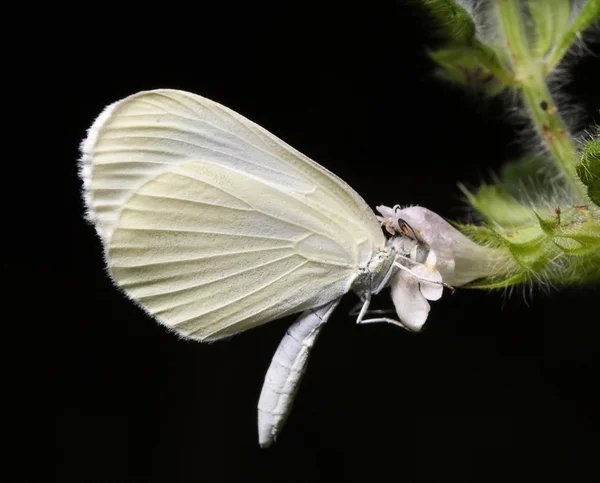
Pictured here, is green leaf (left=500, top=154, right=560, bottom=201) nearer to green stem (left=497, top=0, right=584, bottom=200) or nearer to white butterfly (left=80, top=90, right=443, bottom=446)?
green stem (left=497, top=0, right=584, bottom=200)

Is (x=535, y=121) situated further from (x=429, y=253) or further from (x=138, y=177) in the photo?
(x=138, y=177)

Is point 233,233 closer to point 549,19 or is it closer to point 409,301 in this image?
point 409,301

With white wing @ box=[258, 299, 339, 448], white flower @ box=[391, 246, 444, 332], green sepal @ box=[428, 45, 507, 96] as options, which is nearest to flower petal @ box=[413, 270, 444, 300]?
white flower @ box=[391, 246, 444, 332]

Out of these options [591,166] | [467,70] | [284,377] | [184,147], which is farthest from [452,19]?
[284,377]

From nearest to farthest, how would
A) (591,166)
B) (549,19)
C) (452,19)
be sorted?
(591,166) < (452,19) < (549,19)

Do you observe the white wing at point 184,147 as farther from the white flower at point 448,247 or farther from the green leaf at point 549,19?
the green leaf at point 549,19

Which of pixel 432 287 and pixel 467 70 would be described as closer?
pixel 432 287

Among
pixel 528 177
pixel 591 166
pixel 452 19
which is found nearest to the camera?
pixel 591 166
